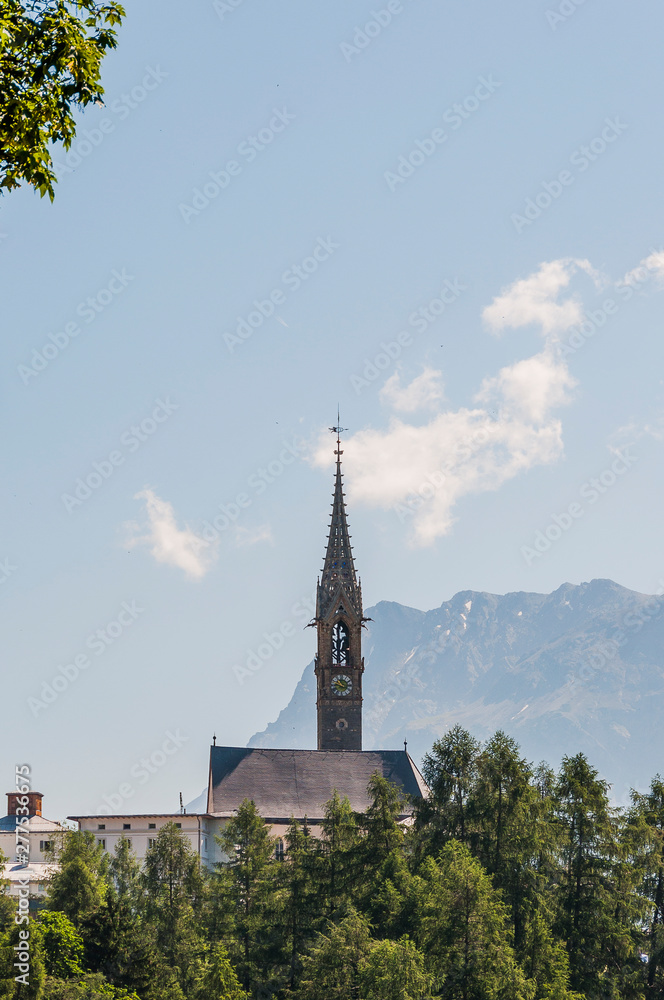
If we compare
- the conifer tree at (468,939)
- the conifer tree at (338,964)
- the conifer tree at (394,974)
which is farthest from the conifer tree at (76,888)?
the conifer tree at (468,939)

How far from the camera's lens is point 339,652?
119 metres

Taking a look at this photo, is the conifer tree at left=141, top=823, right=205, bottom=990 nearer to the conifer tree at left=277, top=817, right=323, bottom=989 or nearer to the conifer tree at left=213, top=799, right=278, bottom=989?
the conifer tree at left=213, top=799, right=278, bottom=989

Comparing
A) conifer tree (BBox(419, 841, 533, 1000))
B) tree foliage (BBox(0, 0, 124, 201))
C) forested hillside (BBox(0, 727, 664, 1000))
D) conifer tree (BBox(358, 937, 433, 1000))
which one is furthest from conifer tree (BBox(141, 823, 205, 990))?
tree foliage (BBox(0, 0, 124, 201))

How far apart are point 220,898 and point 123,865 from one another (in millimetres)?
14809

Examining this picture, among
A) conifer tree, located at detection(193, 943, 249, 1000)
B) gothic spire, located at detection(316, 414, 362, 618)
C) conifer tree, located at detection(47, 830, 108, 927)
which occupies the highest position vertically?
gothic spire, located at detection(316, 414, 362, 618)

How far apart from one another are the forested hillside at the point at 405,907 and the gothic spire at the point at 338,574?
46755 millimetres

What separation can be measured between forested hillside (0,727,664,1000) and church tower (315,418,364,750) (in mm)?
43019

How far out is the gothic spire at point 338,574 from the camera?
12019 cm

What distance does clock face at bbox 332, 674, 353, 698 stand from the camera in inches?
4636

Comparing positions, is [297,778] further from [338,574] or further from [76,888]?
[76,888]

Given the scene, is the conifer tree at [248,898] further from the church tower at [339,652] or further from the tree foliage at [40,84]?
the tree foliage at [40,84]

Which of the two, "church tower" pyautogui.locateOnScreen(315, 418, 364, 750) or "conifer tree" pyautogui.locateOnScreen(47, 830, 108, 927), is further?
"church tower" pyautogui.locateOnScreen(315, 418, 364, 750)

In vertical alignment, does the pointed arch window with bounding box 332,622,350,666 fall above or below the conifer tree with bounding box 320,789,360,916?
above

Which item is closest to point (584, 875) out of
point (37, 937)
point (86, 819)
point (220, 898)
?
point (220, 898)
